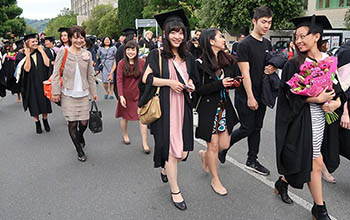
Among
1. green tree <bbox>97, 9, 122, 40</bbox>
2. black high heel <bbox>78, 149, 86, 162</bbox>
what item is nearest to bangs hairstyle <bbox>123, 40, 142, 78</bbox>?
black high heel <bbox>78, 149, 86, 162</bbox>

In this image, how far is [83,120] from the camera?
4.86m

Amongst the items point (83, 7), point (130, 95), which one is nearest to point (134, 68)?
point (130, 95)

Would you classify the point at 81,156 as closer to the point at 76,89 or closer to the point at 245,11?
the point at 76,89

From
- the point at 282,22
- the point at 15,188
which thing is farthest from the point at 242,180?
the point at 282,22

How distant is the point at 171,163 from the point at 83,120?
2055 mm

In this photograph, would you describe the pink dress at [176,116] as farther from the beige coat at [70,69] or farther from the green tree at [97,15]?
the green tree at [97,15]

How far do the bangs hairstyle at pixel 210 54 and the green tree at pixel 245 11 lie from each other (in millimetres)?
20829

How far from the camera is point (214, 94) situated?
346cm

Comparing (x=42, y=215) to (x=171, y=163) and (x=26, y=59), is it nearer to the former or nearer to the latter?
(x=171, y=163)

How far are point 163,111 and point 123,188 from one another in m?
1.18

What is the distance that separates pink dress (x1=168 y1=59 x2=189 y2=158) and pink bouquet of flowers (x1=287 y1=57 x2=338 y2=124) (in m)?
1.05

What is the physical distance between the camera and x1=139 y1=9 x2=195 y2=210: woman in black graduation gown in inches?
126

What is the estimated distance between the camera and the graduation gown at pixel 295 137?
2.88m

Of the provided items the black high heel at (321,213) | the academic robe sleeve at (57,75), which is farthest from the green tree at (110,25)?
the black high heel at (321,213)
